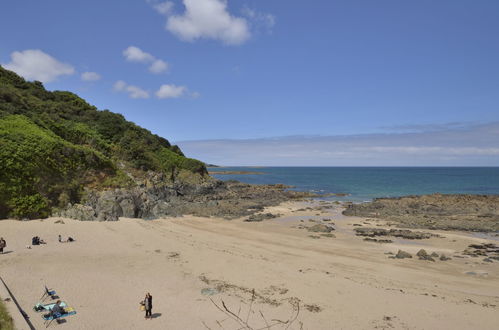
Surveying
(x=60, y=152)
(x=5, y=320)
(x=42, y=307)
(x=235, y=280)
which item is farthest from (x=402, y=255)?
(x=60, y=152)

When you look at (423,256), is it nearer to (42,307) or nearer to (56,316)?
(56,316)

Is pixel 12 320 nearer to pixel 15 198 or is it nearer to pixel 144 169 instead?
pixel 15 198

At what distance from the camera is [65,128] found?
38250mm

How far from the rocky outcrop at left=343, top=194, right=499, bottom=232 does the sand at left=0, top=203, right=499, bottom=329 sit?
9611 millimetres

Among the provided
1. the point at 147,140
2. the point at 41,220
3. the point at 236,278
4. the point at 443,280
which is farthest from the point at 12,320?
the point at 147,140

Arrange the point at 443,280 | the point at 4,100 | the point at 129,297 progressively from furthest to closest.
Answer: the point at 4,100 < the point at 443,280 < the point at 129,297

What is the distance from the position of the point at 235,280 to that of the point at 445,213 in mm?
36015

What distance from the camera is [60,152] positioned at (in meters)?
28.5

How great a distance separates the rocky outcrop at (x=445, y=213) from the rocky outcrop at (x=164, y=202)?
15525 millimetres

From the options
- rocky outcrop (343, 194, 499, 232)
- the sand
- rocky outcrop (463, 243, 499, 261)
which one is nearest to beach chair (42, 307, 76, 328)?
the sand

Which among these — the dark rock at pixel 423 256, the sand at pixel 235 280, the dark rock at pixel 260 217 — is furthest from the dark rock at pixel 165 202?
the dark rock at pixel 423 256

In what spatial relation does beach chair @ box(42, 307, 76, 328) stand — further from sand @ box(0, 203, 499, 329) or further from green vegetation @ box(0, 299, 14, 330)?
green vegetation @ box(0, 299, 14, 330)

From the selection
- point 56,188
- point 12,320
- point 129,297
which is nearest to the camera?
point 12,320

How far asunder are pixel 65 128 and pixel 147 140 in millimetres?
12840
